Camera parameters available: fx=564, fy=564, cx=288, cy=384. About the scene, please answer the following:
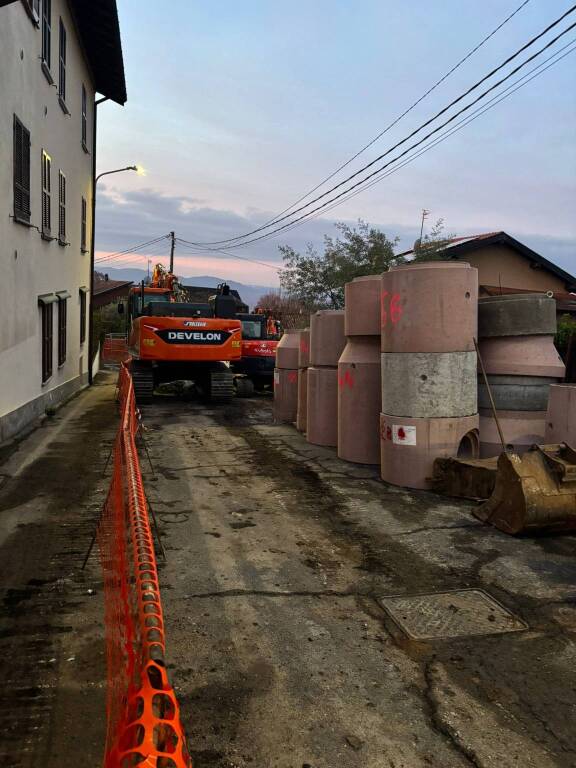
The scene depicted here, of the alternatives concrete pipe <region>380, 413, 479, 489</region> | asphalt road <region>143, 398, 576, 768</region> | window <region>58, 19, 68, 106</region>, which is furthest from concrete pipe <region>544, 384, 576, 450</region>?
window <region>58, 19, 68, 106</region>

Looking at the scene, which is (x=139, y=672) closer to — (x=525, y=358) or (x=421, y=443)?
(x=421, y=443)

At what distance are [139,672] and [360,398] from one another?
5979 millimetres

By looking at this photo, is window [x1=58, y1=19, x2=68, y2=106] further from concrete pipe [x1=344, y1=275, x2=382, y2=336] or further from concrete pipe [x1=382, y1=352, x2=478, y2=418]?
concrete pipe [x1=382, y1=352, x2=478, y2=418]

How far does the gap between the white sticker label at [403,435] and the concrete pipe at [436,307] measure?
35.8 inches

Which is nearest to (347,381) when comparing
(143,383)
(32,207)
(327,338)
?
(327,338)

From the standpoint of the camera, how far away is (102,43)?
16609 millimetres

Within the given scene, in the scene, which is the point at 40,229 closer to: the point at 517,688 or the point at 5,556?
the point at 5,556

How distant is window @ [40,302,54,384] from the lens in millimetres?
11766

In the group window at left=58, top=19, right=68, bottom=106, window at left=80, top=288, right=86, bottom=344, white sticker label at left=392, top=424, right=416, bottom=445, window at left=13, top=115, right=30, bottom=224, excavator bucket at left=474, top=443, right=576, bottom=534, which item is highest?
window at left=58, top=19, right=68, bottom=106

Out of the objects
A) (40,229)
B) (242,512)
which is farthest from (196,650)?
(40,229)

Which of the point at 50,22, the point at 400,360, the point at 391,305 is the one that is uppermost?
the point at 50,22

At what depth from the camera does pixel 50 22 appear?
38.7 feet

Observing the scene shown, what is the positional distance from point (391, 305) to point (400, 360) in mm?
661

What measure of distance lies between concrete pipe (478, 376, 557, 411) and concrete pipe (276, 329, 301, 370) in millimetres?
5126
